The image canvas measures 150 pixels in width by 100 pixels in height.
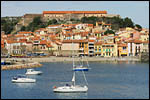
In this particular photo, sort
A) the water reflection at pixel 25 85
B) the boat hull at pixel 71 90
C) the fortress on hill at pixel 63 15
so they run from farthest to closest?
the fortress on hill at pixel 63 15, the water reflection at pixel 25 85, the boat hull at pixel 71 90

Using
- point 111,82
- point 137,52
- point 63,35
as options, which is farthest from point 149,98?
point 63,35

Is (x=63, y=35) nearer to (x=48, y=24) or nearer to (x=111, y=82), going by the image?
(x=48, y=24)

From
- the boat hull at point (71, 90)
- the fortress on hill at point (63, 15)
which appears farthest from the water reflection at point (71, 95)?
the fortress on hill at point (63, 15)

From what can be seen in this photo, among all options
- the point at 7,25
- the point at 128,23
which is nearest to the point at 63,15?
the point at 7,25

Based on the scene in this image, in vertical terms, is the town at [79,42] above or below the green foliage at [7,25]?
below

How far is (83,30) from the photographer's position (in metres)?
87.4

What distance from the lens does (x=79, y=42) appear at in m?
74.1

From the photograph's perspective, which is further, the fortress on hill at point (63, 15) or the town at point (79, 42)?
the fortress on hill at point (63, 15)

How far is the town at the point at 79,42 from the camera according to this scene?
73375 mm

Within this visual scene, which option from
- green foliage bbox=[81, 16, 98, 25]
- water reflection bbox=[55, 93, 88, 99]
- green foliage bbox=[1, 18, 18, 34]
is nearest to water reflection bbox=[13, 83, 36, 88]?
water reflection bbox=[55, 93, 88, 99]

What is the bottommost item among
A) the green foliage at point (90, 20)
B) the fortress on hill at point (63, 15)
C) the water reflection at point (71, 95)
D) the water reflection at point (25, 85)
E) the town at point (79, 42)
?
the water reflection at point (71, 95)

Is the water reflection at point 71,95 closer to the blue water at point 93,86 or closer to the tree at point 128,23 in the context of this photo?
the blue water at point 93,86

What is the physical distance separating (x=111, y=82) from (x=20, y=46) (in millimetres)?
41486

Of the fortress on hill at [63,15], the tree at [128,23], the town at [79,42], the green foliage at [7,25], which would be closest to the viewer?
Result: the town at [79,42]
